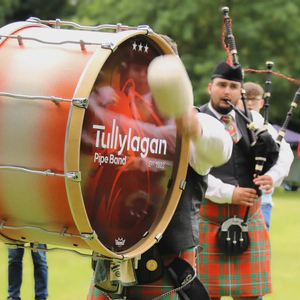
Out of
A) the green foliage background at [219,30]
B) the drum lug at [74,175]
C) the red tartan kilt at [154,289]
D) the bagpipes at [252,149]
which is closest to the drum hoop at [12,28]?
the drum lug at [74,175]

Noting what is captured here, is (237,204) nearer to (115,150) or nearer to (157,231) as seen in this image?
(157,231)

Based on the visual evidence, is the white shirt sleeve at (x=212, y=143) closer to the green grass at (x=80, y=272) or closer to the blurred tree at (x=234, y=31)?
the green grass at (x=80, y=272)

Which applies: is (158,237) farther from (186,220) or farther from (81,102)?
(81,102)

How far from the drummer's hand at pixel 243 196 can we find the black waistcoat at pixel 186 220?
113 cm

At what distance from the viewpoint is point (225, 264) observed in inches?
183

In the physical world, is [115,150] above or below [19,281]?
above

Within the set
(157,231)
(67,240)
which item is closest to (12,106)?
(67,240)

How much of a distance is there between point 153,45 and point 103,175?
59cm

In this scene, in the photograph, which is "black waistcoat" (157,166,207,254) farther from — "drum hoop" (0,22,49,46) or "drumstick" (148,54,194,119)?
"drum hoop" (0,22,49,46)

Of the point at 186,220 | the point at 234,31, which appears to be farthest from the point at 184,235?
the point at 234,31

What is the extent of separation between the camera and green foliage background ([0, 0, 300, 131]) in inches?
861

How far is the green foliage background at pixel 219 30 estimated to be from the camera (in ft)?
71.7

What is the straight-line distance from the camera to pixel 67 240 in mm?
2846

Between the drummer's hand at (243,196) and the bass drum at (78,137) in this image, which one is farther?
the drummer's hand at (243,196)
